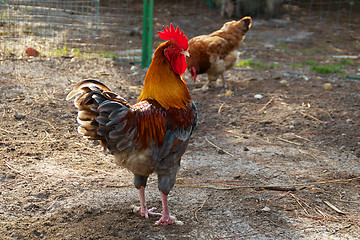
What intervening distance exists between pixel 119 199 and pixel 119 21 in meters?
8.83

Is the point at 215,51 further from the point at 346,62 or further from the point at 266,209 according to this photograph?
the point at 266,209

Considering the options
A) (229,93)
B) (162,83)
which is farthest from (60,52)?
(162,83)

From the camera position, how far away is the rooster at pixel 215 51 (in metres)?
7.10

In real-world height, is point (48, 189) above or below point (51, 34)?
below

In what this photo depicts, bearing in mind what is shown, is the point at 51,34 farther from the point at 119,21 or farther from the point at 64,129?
the point at 64,129

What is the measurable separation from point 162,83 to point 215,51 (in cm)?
392

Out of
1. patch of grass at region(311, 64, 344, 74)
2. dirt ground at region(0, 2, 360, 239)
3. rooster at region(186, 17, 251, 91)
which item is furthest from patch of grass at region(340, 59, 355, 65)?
rooster at region(186, 17, 251, 91)

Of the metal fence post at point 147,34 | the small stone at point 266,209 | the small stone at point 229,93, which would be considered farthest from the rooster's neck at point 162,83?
the metal fence post at point 147,34

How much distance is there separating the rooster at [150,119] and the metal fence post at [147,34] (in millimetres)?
5004

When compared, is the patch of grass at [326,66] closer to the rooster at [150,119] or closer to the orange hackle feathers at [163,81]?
the rooster at [150,119]

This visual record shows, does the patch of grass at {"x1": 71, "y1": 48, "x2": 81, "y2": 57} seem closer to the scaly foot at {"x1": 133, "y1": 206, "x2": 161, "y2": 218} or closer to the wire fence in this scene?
the wire fence

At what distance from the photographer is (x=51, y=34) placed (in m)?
9.37

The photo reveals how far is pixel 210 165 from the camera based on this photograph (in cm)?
477

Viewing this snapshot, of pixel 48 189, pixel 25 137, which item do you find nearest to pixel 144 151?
pixel 48 189
